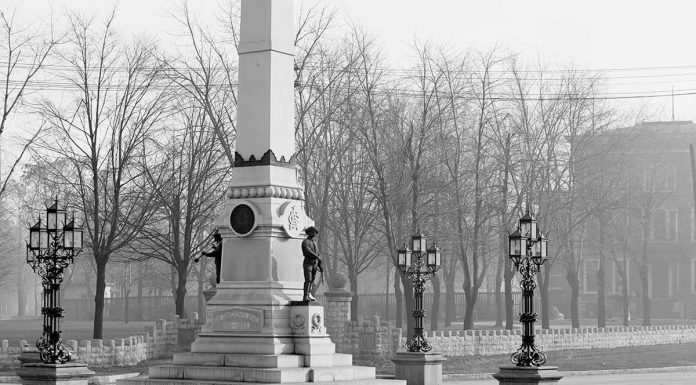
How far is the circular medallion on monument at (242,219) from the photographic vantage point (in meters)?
25.9

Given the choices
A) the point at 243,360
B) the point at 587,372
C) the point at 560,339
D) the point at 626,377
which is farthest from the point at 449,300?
the point at 243,360

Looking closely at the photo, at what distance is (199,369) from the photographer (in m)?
25.1

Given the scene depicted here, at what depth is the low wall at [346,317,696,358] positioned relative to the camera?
49.2 meters

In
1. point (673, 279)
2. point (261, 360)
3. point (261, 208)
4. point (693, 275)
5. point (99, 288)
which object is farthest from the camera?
point (673, 279)

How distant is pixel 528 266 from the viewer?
2809 centimetres

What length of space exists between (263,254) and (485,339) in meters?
29.2

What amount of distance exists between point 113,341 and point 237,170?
1992 centimetres

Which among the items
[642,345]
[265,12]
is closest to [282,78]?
[265,12]

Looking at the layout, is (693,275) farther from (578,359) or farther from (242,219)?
(242,219)

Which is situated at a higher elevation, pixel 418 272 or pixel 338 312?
pixel 418 272

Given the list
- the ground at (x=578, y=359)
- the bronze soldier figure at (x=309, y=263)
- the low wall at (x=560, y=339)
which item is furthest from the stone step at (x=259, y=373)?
the low wall at (x=560, y=339)

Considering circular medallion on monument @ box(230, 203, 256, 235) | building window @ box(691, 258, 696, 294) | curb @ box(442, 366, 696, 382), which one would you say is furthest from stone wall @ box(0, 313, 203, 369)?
building window @ box(691, 258, 696, 294)

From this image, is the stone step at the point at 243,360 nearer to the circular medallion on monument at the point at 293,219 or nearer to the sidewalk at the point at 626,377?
Result: the circular medallion on monument at the point at 293,219

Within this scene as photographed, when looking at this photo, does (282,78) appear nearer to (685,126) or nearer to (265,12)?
(265,12)
